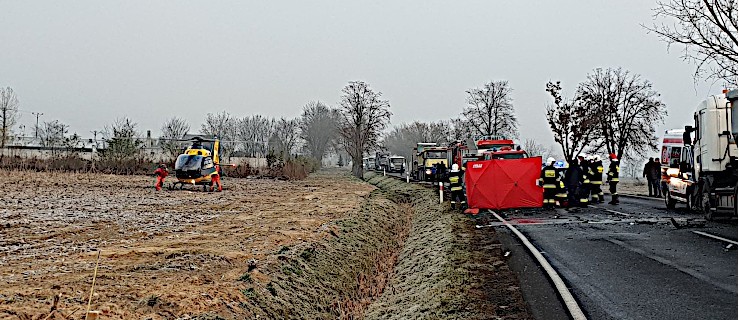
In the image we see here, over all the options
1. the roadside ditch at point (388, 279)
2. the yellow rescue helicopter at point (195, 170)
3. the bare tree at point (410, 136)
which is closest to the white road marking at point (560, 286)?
the roadside ditch at point (388, 279)

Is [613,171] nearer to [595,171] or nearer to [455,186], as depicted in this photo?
[595,171]

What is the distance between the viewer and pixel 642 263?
11.0 metres

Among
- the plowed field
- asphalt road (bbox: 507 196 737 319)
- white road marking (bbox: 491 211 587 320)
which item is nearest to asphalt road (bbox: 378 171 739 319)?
asphalt road (bbox: 507 196 737 319)

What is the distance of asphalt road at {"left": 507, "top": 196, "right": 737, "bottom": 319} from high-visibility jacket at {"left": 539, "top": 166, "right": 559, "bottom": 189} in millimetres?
2850

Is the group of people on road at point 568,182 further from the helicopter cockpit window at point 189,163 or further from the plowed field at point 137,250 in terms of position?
the helicopter cockpit window at point 189,163

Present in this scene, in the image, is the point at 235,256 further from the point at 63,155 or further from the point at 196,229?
the point at 63,155

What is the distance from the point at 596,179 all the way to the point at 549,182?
13.1 feet

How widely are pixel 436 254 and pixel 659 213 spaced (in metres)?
9.41

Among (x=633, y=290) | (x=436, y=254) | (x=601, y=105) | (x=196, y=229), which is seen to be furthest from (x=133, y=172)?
(x=633, y=290)

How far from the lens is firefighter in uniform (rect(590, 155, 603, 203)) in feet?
81.0

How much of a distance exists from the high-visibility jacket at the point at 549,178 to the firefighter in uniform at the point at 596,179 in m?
3.27

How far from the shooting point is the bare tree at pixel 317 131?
125312mm

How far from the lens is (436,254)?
1404 cm

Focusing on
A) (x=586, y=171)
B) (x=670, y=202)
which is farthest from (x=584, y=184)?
(x=670, y=202)
